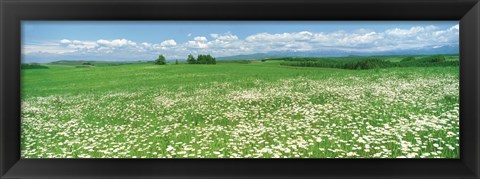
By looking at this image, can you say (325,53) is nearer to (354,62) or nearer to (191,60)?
(354,62)

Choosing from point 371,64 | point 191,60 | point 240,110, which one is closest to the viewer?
point 240,110

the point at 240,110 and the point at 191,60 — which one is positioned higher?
the point at 191,60

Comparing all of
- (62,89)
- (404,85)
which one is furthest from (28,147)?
(404,85)

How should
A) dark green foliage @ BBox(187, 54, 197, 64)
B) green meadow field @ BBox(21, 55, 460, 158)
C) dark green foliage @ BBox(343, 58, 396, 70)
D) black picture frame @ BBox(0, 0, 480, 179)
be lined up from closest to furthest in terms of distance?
black picture frame @ BBox(0, 0, 480, 179) → green meadow field @ BBox(21, 55, 460, 158) → dark green foliage @ BBox(187, 54, 197, 64) → dark green foliage @ BBox(343, 58, 396, 70)

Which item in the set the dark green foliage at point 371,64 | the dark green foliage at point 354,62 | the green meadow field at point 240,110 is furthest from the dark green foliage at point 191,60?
the dark green foliage at point 371,64

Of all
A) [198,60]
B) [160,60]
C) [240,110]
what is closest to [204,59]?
[198,60]

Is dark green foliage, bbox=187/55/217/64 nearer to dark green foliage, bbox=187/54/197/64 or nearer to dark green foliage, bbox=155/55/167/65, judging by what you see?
dark green foliage, bbox=187/54/197/64

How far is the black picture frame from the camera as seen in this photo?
6.59 ft

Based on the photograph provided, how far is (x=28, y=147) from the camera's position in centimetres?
234

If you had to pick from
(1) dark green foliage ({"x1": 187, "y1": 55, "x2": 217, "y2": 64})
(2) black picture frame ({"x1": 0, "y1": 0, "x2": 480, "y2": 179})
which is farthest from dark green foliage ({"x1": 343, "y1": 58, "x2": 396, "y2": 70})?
(2) black picture frame ({"x1": 0, "y1": 0, "x2": 480, "y2": 179})

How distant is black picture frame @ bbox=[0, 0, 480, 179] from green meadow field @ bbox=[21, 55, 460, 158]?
0.12 m

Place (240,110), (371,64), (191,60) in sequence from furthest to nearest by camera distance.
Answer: (371,64), (191,60), (240,110)
